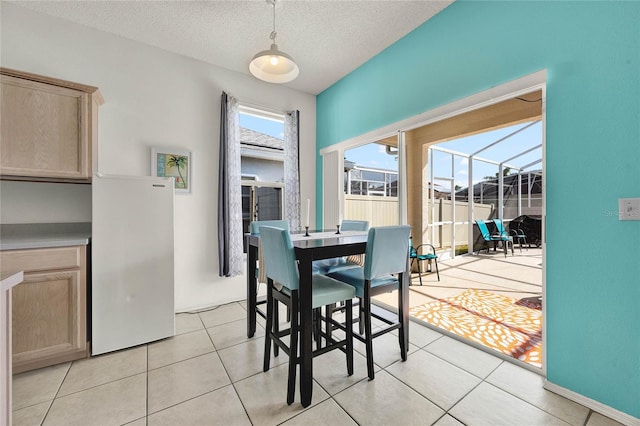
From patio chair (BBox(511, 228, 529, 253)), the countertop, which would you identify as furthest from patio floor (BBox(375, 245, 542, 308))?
the countertop

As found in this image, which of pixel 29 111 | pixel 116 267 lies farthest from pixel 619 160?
pixel 29 111

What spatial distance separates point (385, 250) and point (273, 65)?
1.69m

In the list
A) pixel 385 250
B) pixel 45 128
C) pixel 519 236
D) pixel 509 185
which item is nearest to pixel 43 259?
pixel 45 128

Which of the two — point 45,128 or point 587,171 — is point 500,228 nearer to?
point 587,171

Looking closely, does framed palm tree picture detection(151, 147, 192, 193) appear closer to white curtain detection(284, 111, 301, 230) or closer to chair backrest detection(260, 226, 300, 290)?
white curtain detection(284, 111, 301, 230)

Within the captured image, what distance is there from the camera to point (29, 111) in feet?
6.35

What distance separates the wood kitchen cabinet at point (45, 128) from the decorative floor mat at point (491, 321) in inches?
135

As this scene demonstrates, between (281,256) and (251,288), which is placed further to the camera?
(251,288)

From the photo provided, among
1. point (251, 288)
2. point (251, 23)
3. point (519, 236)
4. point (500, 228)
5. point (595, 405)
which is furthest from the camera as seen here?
point (500, 228)

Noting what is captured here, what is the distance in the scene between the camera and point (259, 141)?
3.62m

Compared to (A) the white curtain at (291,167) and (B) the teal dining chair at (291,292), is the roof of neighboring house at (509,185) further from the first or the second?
(A) the white curtain at (291,167)

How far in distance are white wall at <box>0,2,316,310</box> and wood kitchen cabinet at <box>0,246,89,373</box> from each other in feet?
3.14

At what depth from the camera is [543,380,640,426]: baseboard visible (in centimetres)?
138

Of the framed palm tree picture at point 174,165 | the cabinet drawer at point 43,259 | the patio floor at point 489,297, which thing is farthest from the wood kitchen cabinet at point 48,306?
the patio floor at point 489,297
